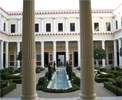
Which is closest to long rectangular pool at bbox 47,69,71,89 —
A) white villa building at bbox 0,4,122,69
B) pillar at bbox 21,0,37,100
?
pillar at bbox 21,0,37,100

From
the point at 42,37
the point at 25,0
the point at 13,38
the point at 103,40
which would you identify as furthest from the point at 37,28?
the point at 25,0

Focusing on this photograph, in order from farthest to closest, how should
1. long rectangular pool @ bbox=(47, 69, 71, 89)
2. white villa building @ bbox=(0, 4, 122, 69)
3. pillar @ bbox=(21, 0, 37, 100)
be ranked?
white villa building @ bbox=(0, 4, 122, 69), long rectangular pool @ bbox=(47, 69, 71, 89), pillar @ bbox=(21, 0, 37, 100)

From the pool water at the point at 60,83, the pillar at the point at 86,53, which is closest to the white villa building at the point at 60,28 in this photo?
the pool water at the point at 60,83

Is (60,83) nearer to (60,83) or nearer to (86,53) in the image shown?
(60,83)

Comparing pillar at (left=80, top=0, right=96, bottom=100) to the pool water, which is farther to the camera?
the pool water

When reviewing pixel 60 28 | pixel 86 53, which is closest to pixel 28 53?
pixel 86 53

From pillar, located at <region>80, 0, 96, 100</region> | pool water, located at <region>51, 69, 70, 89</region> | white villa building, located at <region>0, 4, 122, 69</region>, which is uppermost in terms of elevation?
white villa building, located at <region>0, 4, 122, 69</region>

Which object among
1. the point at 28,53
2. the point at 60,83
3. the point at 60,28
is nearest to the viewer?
the point at 28,53

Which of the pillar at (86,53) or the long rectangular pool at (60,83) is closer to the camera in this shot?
the pillar at (86,53)

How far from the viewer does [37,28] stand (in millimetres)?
27047

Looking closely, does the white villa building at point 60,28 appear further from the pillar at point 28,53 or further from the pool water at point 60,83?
the pillar at point 28,53

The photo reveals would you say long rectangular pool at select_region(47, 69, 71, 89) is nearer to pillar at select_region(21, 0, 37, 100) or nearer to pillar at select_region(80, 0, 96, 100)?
pillar at select_region(80, 0, 96, 100)

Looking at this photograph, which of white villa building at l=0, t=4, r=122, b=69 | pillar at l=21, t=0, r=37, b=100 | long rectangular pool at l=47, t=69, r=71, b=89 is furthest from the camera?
white villa building at l=0, t=4, r=122, b=69

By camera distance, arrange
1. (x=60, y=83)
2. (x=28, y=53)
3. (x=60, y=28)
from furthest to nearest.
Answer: (x=60, y=28) → (x=60, y=83) → (x=28, y=53)
